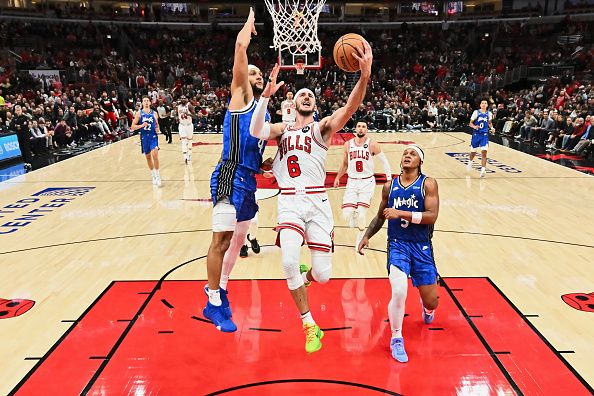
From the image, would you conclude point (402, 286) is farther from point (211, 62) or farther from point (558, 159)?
point (211, 62)

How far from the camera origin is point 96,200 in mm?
10094

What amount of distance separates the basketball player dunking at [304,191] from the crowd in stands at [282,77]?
1257 cm

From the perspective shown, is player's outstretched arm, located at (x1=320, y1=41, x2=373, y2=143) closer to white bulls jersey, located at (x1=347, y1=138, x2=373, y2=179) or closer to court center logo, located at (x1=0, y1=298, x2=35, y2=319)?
white bulls jersey, located at (x1=347, y1=138, x2=373, y2=179)

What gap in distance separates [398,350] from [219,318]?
1.56 m

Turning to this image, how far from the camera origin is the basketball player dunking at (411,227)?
4.16m

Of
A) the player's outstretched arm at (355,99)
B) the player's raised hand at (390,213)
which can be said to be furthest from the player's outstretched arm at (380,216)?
the player's outstretched arm at (355,99)

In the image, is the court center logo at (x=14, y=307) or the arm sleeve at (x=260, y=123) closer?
the arm sleeve at (x=260, y=123)

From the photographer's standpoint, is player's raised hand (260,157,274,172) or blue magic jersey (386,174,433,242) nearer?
blue magic jersey (386,174,433,242)

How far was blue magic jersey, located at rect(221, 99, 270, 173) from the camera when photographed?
430cm

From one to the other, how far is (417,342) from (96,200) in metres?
7.70

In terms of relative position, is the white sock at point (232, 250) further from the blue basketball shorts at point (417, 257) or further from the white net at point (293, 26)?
the white net at point (293, 26)

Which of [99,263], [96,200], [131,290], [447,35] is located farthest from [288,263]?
[447,35]

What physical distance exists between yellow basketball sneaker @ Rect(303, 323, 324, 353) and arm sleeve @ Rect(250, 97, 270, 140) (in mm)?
1576

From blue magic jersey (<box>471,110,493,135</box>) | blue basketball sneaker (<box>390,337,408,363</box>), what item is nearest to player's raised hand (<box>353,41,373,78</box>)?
blue basketball sneaker (<box>390,337,408,363</box>)
